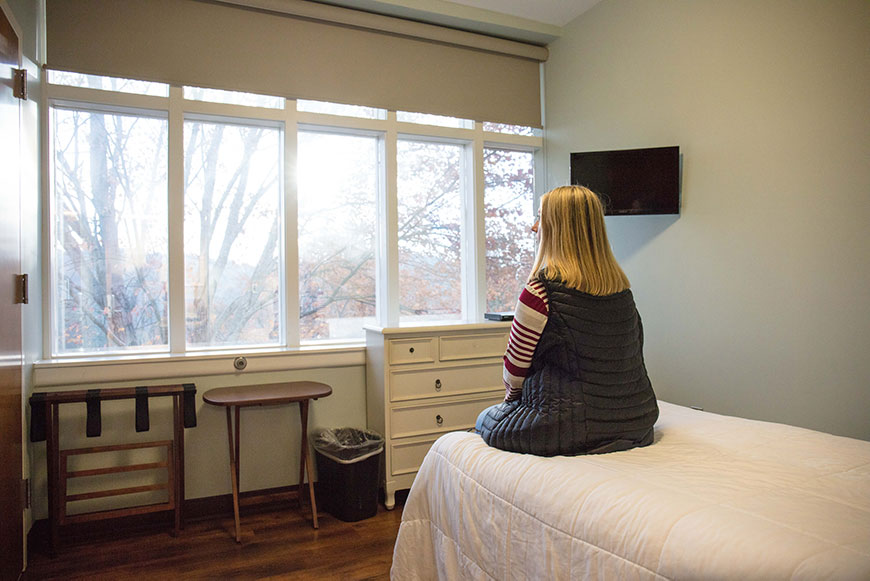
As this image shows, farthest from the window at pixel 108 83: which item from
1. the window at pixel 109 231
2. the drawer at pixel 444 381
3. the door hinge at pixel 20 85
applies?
the drawer at pixel 444 381

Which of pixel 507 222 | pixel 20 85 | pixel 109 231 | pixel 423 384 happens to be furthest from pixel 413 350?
pixel 20 85

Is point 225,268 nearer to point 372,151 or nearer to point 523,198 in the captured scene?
point 372,151

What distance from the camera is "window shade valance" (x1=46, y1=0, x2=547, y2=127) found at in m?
2.92

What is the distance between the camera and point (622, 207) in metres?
3.22

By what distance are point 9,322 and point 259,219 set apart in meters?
1.40

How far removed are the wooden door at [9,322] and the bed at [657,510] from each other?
1486mm

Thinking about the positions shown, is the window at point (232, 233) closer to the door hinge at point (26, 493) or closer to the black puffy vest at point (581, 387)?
the door hinge at point (26, 493)

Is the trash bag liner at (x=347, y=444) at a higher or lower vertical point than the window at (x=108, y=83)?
lower

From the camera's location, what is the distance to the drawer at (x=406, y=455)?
10.00 ft

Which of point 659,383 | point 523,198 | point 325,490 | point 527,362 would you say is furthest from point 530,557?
point 523,198

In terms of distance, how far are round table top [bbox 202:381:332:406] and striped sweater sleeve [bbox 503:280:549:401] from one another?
1.40 meters

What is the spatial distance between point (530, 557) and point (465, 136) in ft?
9.80

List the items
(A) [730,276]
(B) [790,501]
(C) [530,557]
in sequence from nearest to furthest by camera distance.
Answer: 1. (B) [790,501]
2. (C) [530,557]
3. (A) [730,276]

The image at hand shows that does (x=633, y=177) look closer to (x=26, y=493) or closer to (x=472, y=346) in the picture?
(x=472, y=346)
